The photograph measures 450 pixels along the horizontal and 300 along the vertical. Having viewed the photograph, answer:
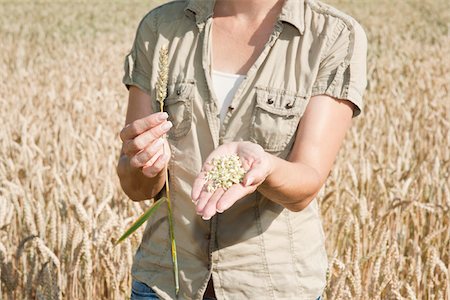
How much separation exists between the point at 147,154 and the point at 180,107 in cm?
28

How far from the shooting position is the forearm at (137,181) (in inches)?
77.2

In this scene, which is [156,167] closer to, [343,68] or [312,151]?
[312,151]

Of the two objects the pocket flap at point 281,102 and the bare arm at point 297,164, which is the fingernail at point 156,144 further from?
the pocket flap at point 281,102

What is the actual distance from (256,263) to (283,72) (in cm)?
45

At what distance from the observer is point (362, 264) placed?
10.5ft

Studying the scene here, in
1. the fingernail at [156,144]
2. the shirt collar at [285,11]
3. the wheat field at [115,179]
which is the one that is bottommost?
the wheat field at [115,179]

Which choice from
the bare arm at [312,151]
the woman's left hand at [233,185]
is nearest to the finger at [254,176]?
the woman's left hand at [233,185]

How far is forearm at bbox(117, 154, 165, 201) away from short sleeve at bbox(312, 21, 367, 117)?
0.42 meters

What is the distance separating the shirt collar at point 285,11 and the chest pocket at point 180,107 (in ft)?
0.56

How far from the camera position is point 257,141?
197cm

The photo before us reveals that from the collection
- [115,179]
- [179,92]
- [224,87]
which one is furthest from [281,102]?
[115,179]

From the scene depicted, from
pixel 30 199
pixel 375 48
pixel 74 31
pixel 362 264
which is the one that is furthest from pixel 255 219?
pixel 74 31

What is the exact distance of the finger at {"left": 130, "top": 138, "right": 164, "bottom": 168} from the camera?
5.76 feet

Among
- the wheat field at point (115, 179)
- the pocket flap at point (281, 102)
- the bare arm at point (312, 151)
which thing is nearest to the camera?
the bare arm at point (312, 151)
